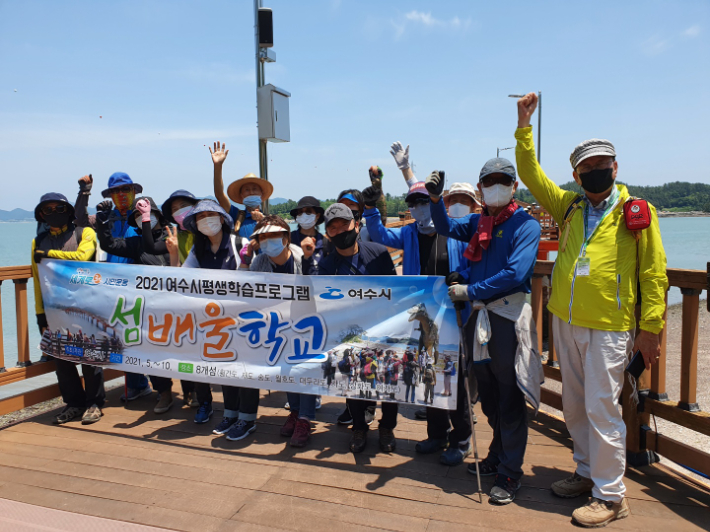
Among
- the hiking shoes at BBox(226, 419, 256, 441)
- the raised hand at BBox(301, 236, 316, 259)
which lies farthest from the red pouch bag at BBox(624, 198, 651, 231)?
the hiking shoes at BBox(226, 419, 256, 441)

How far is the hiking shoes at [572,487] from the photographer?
119 inches

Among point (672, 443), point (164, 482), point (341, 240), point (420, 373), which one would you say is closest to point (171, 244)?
point (341, 240)

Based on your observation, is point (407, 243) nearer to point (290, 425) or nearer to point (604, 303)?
point (604, 303)

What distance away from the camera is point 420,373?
3465 millimetres

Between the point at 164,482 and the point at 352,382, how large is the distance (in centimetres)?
148

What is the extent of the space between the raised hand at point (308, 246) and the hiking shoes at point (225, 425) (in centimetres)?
162

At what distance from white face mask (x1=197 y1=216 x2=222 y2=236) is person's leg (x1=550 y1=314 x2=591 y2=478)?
277 cm

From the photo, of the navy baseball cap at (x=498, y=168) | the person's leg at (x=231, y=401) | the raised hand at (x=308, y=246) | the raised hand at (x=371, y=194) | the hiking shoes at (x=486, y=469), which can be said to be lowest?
the hiking shoes at (x=486, y=469)

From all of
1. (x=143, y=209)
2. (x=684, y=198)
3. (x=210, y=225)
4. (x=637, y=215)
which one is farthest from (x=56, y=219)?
(x=684, y=198)

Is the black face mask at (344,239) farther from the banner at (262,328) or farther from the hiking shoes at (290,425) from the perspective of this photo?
the hiking shoes at (290,425)

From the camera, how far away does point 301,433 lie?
392 centimetres

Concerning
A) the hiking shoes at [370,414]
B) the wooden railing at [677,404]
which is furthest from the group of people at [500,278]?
the wooden railing at [677,404]

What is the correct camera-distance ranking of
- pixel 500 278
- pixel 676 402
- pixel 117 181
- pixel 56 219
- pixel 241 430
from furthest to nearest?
1. pixel 117 181
2. pixel 56 219
3. pixel 241 430
4. pixel 676 402
5. pixel 500 278

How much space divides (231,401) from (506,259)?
2.68 meters
